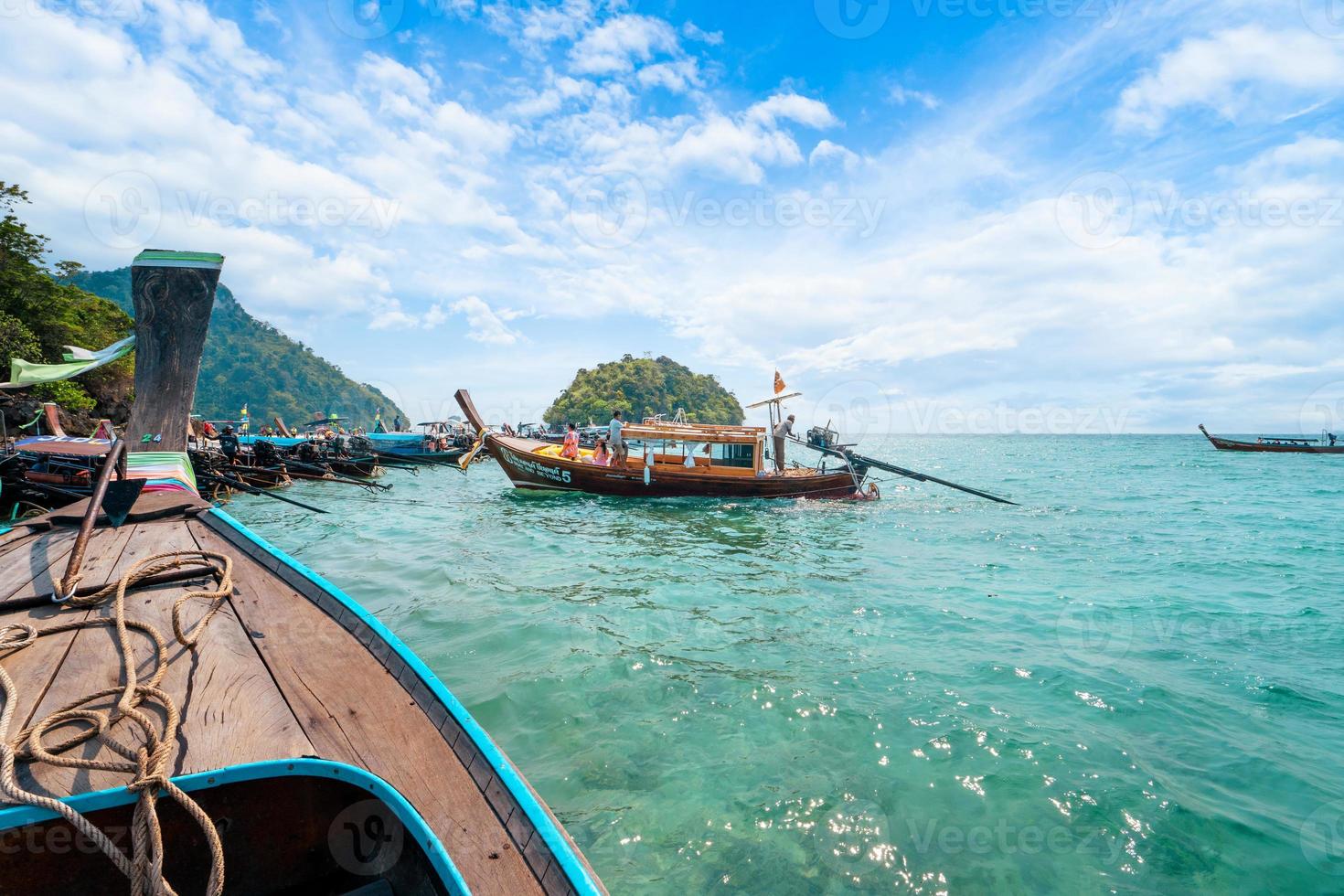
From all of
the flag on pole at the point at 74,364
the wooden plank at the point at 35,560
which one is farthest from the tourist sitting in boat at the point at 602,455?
the wooden plank at the point at 35,560

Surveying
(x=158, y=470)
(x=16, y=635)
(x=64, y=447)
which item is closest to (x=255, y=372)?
(x=64, y=447)

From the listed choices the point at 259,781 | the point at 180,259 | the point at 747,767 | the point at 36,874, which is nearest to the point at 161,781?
the point at 259,781

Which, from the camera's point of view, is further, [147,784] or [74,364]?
[74,364]

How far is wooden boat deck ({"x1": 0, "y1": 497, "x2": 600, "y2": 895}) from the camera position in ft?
6.31

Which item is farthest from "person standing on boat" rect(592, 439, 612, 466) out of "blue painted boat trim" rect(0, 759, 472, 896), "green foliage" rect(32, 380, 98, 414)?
"green foliage" rect(32, 380, 98, 414)

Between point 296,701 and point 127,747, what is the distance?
0.57 metres

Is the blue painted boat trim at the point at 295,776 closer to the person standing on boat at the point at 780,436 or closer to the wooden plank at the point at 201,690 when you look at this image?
the wooden plank at the point at 201,690

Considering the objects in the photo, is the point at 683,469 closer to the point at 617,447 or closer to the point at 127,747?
the point at 617,447

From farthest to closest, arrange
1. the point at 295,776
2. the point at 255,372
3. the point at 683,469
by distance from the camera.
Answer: the point at 255,372 < the point at 683,469 < the point at 295,776

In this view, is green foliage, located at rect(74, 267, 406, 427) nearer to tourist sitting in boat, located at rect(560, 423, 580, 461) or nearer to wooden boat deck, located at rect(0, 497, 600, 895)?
tourist sitting in boat, located at rect(560, 423, 580, 461)

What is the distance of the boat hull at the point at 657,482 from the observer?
18.8 meters

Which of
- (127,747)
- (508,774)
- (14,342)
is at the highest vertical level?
(14,342)

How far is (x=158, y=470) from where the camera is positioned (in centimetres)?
582

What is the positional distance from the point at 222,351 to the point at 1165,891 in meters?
152
